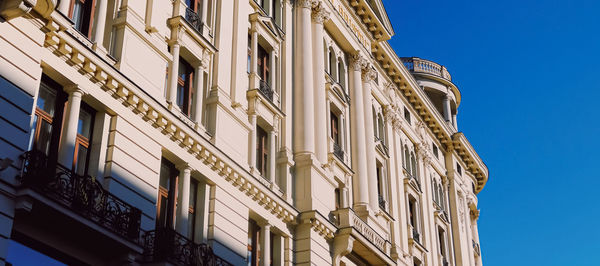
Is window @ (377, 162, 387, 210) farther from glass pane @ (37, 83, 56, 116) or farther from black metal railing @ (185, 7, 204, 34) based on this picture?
glass pane @ (37, 83, 56, 116)

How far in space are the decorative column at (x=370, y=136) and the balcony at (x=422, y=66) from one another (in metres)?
16.8

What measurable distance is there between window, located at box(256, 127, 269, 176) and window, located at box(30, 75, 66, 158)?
1026cm

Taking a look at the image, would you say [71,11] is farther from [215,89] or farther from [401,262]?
[401,262]

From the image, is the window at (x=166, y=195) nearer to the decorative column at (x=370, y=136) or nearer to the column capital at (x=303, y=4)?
the column capital at (x=303, y=4)

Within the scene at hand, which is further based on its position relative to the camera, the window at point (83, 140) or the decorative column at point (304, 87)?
the decorative column at point (304, 87)

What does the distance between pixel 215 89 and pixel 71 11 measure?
647 centimetres

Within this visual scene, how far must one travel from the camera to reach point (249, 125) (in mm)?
27953

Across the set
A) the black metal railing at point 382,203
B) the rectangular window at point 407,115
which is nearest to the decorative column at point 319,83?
the black metal railing at point 382,203

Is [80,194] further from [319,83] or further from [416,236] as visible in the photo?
[416,236]

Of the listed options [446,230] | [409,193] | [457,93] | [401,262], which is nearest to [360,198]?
[401,262]

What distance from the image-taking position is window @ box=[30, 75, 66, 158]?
62.1 ft

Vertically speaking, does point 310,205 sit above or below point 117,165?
above

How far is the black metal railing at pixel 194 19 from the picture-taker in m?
26.3

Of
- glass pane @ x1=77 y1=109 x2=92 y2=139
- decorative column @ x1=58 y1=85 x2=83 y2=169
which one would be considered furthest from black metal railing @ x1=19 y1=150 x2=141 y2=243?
glass pane @ x1=77 y1=109 x2=92 y2=139
